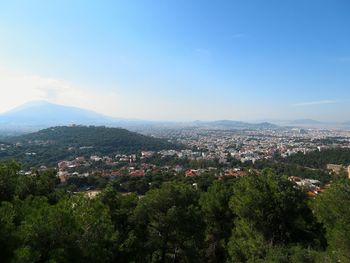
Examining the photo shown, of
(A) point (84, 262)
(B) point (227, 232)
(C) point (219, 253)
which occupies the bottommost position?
(C) point (219, 253)

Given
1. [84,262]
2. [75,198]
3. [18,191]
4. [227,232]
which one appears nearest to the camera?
[84,262]

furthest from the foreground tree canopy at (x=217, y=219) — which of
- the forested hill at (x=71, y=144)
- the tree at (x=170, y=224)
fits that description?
the forested hill at (x=71, y=144)

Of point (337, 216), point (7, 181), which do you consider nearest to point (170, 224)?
point (337, 216)

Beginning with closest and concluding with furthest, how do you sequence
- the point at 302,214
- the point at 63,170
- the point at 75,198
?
the point at 75,198
the point at 302,214
the point at 63,170

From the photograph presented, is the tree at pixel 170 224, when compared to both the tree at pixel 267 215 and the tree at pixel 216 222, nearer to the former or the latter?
the tree at pixel 267 215

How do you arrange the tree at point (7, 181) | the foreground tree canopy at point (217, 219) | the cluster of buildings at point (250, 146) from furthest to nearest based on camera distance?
the cluster of buildings at point (250, 146) → the foreground tree canopy at point (217, 219) → the tree at point (7, 181)

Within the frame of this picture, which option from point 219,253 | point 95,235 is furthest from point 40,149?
point 95,235

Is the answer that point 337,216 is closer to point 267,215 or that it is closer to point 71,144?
point 267,215

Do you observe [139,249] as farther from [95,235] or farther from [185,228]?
[95,235]
